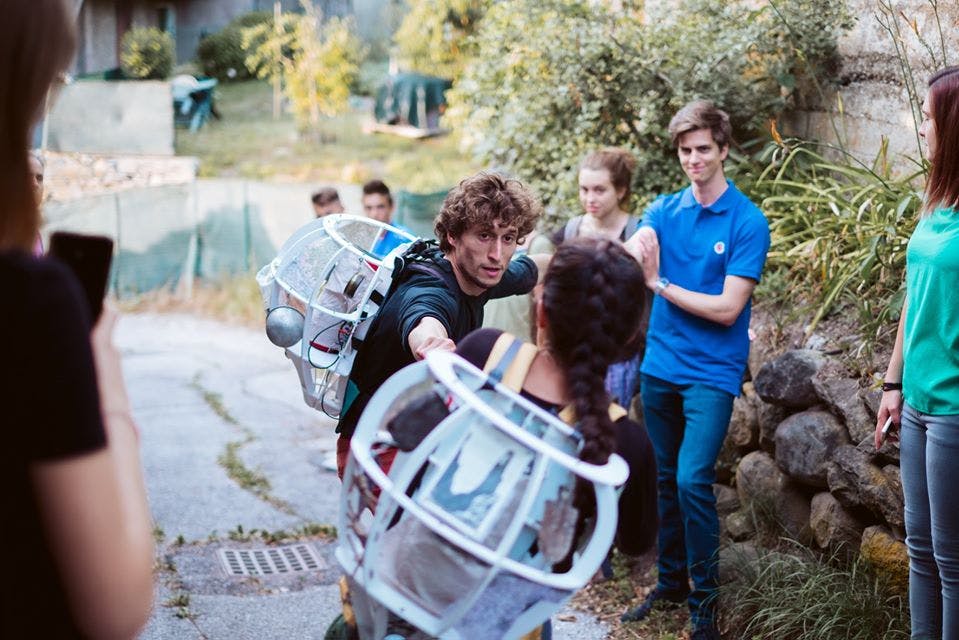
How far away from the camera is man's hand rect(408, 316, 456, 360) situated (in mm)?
2701

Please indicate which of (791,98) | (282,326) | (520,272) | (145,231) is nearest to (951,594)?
(520,272)

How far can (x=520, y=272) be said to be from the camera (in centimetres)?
371

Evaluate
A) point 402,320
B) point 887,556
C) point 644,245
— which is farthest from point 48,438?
point 887,556

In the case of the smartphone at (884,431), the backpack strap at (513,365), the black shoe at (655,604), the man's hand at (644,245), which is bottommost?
the black shoe at (655,604)

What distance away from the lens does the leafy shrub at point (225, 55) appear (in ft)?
99.7

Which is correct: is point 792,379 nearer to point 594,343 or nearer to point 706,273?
point 706,273

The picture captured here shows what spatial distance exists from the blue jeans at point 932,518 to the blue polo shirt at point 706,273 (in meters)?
0.97

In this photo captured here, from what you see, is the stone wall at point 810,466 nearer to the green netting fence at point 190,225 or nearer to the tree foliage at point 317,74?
the green netting fence at point 190,225

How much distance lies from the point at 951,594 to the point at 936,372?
706mm

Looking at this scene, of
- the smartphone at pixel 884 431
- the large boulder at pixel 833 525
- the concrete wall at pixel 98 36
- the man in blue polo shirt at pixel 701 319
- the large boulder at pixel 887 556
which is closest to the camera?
the smartphone at pixel 884 431

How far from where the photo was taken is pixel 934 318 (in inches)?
130

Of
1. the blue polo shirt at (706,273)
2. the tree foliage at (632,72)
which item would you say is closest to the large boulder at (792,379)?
the blue polo shirt at (706,273)

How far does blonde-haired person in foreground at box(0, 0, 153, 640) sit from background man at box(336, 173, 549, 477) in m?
1.66

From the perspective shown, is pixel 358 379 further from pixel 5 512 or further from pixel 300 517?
pixel 300 517
